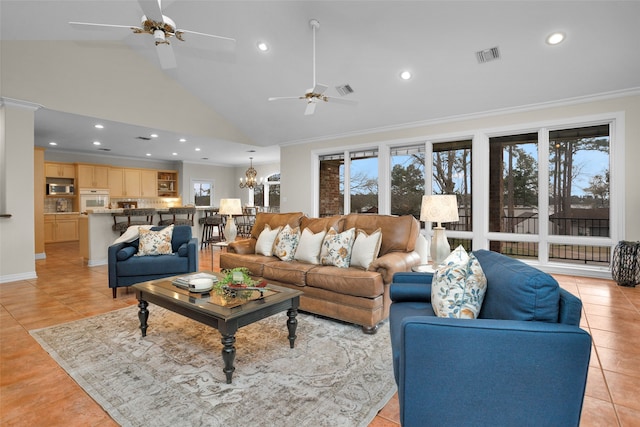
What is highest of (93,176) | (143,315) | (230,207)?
(93,176)

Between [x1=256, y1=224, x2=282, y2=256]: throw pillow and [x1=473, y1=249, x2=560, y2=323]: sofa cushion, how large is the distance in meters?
2.80

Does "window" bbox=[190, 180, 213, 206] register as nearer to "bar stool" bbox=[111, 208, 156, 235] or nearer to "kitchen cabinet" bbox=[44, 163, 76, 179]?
"kitchen cabinet" bbox=[44, 163, 76, 179]

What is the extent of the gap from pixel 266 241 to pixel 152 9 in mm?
2543

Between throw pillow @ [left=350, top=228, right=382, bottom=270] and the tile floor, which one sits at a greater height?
throw pillow @ [left=350, top=228, right=382, bottom=270]

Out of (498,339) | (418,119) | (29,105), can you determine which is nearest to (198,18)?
(29,105)

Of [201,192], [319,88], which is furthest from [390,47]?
[201,192]

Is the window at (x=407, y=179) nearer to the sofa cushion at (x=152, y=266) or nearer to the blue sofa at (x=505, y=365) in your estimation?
the sofa cushion at (x=152, y=266)

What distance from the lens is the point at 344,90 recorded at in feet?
18.0

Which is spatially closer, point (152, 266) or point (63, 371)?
point (63, 371)

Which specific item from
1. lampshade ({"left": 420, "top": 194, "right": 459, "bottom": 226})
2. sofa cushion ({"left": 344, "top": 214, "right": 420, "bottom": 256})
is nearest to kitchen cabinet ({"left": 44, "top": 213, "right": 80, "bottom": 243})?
sofa cushion ({"left": 344, "top": 214, "right": 420, "bottom": 256})

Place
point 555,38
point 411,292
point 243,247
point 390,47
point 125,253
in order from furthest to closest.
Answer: point 390,47, point 243,247, point 125,253, point 555,38, point 411,292

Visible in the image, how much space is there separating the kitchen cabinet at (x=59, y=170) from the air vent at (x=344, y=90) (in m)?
7.89

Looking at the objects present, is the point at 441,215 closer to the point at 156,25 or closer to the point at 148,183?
the point at 156,25

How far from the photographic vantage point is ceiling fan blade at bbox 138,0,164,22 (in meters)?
2.41
